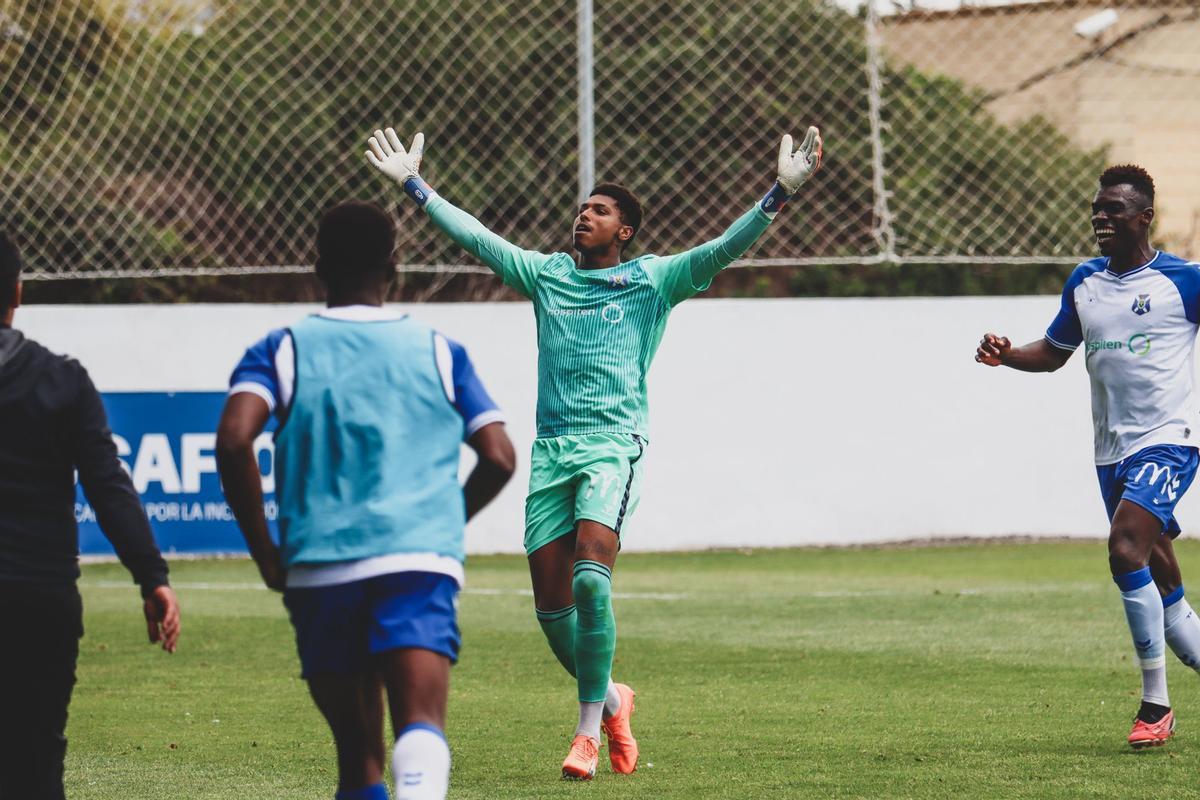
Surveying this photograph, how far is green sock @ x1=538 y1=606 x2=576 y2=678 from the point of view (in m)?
7.04

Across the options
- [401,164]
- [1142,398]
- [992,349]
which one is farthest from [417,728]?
[1142,398]

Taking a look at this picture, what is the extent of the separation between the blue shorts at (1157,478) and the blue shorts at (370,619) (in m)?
3.67

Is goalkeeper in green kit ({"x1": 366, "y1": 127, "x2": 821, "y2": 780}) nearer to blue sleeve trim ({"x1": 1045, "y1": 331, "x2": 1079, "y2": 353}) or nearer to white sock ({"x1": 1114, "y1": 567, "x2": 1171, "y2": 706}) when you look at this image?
blue sleeve trim ({"x1": 1045, "y1": 331, "x2": 1079, "y2": 353})

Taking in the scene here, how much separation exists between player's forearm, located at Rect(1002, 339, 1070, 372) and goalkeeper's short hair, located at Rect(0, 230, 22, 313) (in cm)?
442

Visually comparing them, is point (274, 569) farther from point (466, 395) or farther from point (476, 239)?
point (476, 239)

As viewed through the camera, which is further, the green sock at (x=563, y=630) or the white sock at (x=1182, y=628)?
the white sock at (x=1182, y=628)

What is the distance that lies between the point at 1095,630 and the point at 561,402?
16.6ft

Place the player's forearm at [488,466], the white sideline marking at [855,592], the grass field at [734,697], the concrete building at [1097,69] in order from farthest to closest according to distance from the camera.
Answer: the concrete building at [1097,69]
the white sideline marking at [855,592]
the grass field at [734,697]
the player's forearm at [488,466]

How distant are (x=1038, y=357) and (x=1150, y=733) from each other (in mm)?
1683

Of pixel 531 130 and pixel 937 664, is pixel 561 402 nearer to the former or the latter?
pixel 937 664

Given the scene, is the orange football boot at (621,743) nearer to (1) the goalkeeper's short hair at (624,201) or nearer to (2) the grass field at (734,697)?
(2) the grass field at (734,697)

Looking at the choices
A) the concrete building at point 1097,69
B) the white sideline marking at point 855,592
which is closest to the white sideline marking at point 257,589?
the white sideline marking at point 855,592

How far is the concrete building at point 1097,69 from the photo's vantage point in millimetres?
19578

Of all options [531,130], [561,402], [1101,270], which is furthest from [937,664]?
[531,130]
